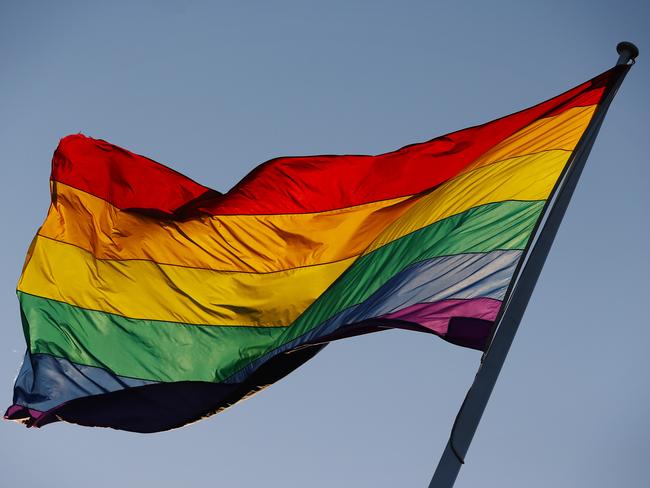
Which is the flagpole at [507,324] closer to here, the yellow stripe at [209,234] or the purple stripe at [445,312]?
the purple stripe at [445,312]

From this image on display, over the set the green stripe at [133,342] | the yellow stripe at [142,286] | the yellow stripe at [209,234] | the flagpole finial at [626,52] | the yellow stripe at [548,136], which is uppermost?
the flagpole finial at [626,52]

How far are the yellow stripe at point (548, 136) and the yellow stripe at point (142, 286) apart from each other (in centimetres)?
322

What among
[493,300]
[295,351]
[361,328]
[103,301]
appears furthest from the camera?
[103,301]

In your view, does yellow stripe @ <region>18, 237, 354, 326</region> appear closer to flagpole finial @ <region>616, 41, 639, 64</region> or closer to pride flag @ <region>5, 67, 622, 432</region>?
pride flag @ <region>5, 67, 622, 432</region>

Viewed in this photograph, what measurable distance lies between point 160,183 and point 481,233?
515cm

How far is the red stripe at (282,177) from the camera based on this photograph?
11742 mm

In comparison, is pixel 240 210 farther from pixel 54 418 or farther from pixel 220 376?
pixel 54 418

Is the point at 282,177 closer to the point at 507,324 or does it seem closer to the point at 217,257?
the point at 217,257

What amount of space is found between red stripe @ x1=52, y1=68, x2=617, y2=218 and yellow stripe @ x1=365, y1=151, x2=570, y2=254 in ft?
2.33

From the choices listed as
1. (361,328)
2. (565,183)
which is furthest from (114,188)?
(565,183)

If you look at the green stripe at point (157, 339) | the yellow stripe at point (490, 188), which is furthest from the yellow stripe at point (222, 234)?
the yellow stripe at point (490, 188)

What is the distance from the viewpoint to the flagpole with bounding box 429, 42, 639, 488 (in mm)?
7773

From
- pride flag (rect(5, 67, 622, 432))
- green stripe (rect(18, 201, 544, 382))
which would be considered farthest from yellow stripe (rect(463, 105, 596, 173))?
green stripe (rect(18, 201, 544, 382))

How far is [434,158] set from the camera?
468 inches
